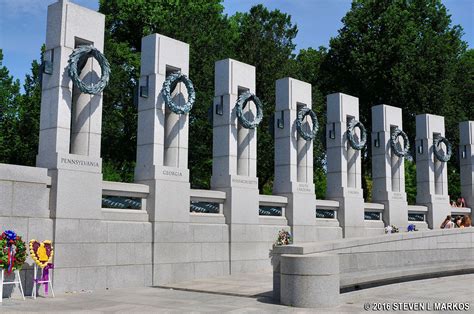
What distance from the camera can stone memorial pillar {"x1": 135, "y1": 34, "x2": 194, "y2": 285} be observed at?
20266 mm

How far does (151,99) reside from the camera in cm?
2111

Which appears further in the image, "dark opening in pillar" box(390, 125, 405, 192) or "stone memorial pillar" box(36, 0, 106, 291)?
"dark opening in pillar" box(390, 125, 405, 192)

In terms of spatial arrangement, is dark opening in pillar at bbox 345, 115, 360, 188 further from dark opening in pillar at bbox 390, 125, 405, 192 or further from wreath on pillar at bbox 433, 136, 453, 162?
wreath on pillar at bbox 433, 136, 453, 162

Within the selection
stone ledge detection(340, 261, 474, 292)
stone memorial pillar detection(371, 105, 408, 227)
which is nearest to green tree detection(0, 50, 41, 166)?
stone memorial pillar detection(371, 105, 408, 227)

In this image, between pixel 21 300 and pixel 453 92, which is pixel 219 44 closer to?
pixel 453 92

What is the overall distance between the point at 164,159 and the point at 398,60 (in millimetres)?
26455

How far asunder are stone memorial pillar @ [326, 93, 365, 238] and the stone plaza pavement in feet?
31.5

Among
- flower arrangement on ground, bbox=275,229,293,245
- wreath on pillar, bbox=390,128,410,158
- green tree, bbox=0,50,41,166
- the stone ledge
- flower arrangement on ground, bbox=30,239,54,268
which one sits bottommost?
the stone ledge

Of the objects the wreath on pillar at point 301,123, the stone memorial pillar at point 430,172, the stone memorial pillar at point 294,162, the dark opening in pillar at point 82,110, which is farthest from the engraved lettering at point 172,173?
the stone memorial pillar at point 430,172

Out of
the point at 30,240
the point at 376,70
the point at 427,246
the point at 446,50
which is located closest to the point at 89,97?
the point at 30,240

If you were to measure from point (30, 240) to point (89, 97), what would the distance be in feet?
16.9

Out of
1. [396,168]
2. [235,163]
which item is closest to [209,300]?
[235,163]

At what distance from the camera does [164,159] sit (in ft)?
71.8

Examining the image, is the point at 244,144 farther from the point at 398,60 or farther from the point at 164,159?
the point at 398,60
